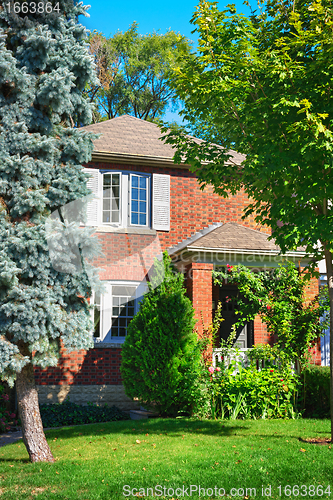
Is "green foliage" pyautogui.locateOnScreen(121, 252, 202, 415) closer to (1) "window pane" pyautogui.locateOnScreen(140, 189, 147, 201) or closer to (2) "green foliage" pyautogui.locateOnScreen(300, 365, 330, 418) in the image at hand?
(2) "green foliage" pyautogui.locateOnScreen(300, 365, 330, 418)

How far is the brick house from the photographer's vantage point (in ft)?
38.6

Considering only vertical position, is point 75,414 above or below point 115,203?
below

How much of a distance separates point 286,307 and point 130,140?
7.25 meters

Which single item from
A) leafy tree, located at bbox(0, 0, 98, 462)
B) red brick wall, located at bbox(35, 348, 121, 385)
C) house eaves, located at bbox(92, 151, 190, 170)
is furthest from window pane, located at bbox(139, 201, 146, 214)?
leafy tree, located at bbox(0, 0, 98, 462)

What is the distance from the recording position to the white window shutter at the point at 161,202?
44.0 feet

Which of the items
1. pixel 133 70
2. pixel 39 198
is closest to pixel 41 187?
pixel 39 198

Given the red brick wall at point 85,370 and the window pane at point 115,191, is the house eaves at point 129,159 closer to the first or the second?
the window pane at point 115,191

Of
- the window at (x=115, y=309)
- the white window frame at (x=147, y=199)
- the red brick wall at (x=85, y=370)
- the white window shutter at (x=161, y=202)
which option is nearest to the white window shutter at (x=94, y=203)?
the white window frame at (x=147, y=199)

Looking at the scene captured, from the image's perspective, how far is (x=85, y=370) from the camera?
39.9ft

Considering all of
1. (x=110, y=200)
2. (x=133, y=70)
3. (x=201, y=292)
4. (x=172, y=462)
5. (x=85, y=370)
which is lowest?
(x=172, y=462)

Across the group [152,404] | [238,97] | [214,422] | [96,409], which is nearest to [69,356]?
[96,409]

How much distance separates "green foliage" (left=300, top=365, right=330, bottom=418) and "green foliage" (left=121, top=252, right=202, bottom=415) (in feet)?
9.00

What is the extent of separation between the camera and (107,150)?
1310cm

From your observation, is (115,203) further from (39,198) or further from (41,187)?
(39,198)
